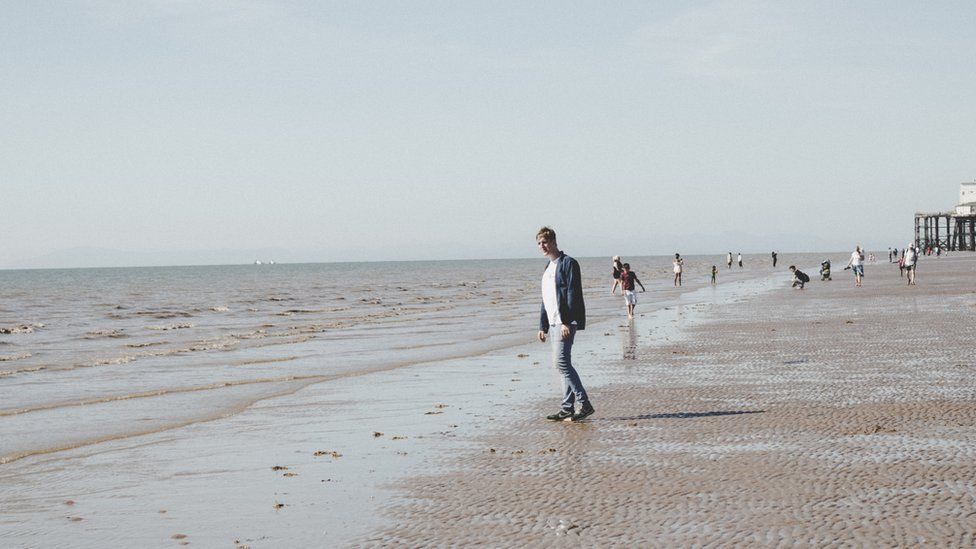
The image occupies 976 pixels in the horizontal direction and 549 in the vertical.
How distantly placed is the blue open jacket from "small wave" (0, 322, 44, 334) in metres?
28.8

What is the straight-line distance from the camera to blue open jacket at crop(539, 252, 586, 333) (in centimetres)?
987

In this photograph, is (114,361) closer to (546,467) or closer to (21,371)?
(21,371)

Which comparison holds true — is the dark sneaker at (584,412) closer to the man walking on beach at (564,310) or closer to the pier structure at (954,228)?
the man walking on beach at (564,310)

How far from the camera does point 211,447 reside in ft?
30.6

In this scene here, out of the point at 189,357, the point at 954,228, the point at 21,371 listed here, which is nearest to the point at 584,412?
the point at 189,357

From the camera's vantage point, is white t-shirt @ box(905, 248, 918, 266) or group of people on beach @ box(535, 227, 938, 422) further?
white t-shirt @ box(905, 248, 918, 266)

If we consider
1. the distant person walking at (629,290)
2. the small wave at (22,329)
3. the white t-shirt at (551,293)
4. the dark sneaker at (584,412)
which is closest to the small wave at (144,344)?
the small wave at (22,329)

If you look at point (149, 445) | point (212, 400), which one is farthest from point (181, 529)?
point (212, 400)

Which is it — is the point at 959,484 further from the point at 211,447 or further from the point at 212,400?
the point at 212,400

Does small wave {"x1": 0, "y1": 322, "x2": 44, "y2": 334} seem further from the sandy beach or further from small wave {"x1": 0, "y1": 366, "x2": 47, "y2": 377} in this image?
the sandy beach

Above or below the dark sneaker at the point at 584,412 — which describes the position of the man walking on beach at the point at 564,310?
above

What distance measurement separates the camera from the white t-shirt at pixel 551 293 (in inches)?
393

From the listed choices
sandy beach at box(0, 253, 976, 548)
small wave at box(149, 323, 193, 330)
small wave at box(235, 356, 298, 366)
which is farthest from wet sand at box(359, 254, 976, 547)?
small wave at box(149, 323, 193, 330)

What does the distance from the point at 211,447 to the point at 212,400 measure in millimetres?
4111
